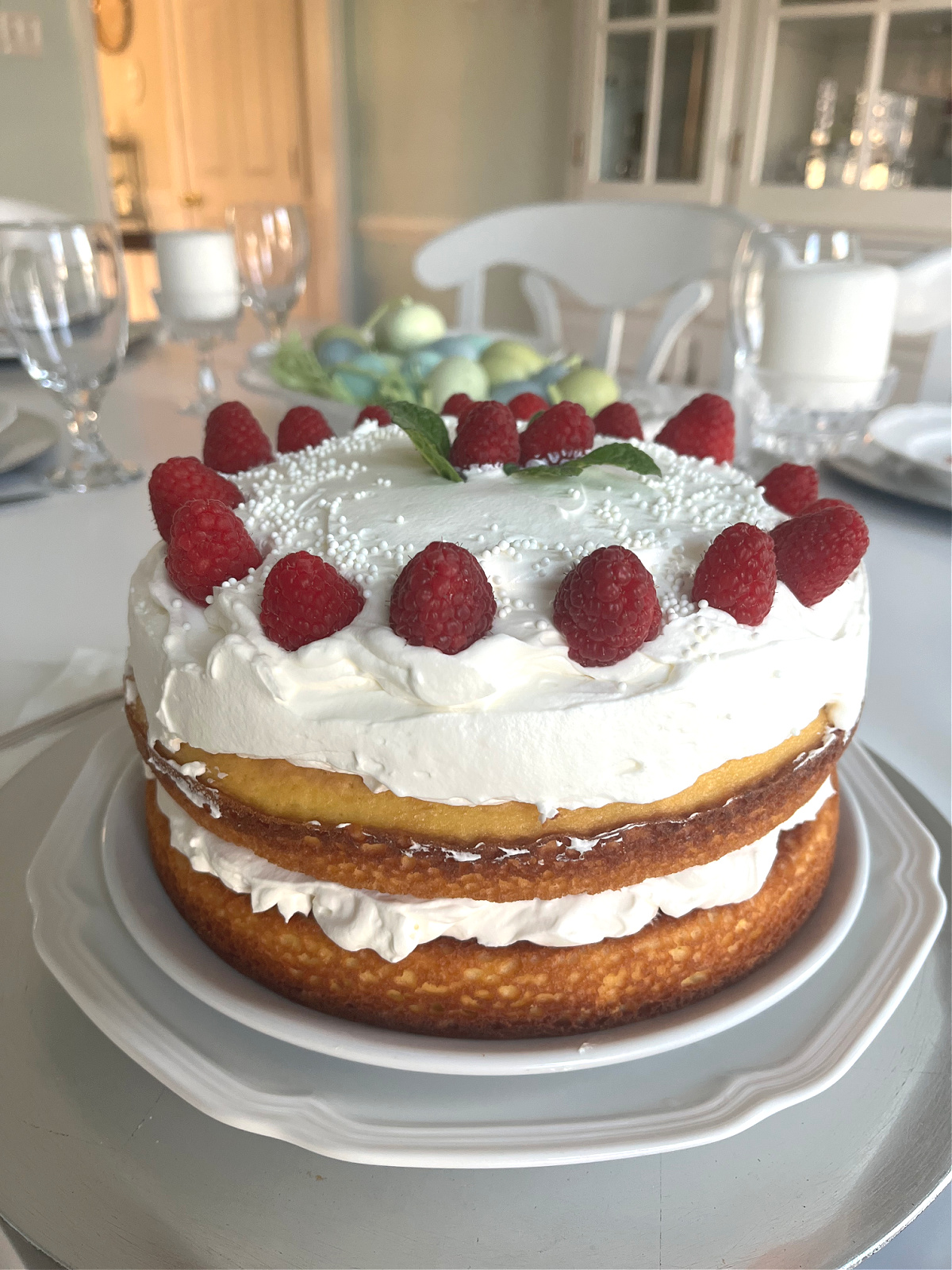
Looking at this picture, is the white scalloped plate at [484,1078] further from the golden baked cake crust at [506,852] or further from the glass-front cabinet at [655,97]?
the glass-front cabinet at [655,97]

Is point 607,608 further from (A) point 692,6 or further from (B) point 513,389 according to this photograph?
(A) point 692,6

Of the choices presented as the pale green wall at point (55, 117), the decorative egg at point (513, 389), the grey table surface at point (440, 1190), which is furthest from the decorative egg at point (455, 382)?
the pale green wall at point (55, 117)

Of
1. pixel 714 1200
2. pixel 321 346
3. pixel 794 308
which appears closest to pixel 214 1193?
pixel 714 1200

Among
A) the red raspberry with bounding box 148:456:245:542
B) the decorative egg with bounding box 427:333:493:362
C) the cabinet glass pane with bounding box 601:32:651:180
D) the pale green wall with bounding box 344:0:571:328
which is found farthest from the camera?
the pale green wall with bounding box 344:0:571:328

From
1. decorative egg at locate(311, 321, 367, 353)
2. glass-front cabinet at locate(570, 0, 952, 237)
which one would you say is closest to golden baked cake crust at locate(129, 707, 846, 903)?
decorative egg at locate(311, 321, 367, 353)

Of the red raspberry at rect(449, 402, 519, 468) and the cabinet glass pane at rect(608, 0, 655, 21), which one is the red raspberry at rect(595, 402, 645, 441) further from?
the cabinet glass pane at rect(608, 0, 655, 21)

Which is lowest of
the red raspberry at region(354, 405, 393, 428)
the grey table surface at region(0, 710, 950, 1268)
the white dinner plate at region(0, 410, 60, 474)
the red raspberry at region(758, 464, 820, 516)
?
the grey table surface at region(0, 710, 950, 1268)
